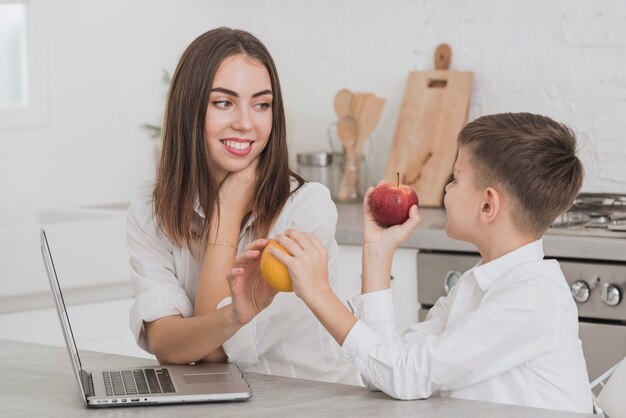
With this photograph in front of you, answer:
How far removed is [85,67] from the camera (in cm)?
414

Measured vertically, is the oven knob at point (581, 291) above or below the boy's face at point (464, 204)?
below

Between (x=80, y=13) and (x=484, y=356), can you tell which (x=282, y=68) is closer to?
(x=80, y=13)

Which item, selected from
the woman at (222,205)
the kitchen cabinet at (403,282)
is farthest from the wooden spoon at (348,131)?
the woman at (222,205)

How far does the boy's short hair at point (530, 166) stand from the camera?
180 cm

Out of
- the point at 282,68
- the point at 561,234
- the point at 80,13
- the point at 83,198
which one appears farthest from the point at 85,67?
the point at 561,234

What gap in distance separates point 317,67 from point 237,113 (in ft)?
7.00

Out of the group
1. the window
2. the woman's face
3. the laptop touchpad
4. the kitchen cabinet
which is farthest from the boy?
the window

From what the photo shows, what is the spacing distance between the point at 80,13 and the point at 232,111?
2141mm

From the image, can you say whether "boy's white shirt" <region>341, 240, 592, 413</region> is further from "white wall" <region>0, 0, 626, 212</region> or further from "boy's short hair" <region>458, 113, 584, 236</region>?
"white wall" <region>0, 0, 626, 212</region>

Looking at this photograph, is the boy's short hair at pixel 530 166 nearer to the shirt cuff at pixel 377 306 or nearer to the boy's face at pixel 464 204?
A: the boy's face at pixel 464 204

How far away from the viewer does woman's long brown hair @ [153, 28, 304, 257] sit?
2.19 metres

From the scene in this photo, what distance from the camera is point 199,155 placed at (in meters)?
2.22

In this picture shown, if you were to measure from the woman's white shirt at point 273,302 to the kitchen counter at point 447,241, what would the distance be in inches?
37.6

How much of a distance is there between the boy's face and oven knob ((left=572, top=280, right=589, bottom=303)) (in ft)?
4.03
